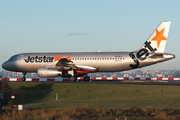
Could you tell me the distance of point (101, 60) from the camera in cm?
3478

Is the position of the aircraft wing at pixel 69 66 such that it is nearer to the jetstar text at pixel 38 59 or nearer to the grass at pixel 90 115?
the jetstar text at pixel 38 59

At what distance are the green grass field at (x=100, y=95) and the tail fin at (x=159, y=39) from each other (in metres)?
6.90

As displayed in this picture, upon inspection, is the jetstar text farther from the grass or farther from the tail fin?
the grass

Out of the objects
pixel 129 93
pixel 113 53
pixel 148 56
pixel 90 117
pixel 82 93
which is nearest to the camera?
pixel 90 117

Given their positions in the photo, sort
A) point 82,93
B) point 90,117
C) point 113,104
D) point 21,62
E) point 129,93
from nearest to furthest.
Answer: point 90,117 < point 113,104 < point 129,93 < point 82,93 < point 21,62

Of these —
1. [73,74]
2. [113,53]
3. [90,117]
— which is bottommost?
[90,117]

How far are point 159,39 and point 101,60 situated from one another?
813 cm

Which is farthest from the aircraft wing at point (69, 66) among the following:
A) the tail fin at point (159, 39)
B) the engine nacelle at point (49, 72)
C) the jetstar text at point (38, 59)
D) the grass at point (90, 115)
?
the grass at point (90, 115)

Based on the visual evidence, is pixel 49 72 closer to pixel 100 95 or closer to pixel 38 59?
pixel 38 59

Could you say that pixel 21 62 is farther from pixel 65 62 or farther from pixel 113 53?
pixel 113 53

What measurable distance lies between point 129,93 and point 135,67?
327 inches

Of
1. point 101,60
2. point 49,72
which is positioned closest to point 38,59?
point 49,72

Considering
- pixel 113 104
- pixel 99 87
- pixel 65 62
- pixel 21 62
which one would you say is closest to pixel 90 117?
pixel 113 104

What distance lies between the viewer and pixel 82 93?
27.8 m
